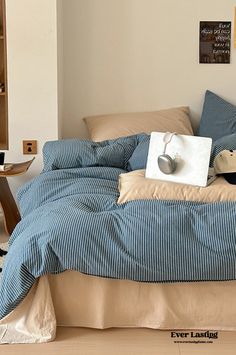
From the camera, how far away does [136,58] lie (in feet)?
12.3

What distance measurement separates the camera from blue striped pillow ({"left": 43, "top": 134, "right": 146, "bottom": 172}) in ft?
10.2

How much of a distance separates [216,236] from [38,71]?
1912 millimetres

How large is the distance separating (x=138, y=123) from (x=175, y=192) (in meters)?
1.43

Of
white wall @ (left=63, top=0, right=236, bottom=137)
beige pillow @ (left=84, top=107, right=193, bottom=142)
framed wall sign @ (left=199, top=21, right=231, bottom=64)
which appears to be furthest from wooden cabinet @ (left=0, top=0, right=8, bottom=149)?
framed wall sign @ (left=199, top=21, right=231, bottom=64)

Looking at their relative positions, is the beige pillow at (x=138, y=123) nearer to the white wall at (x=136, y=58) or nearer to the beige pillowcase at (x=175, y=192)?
the white wall at (x=136, y=58)

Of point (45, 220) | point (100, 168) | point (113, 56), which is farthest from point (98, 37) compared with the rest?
point (45, 220)

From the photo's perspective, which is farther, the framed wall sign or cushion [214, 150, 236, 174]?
the framed wall sign

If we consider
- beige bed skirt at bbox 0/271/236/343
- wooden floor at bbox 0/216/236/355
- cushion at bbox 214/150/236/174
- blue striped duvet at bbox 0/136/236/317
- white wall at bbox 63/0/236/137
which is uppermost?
white wall at bbox 63/0/236/137

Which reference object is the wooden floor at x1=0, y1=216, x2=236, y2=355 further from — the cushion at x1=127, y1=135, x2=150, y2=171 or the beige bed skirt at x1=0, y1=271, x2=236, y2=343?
the cushion at x1=127, y1=135, x2=150, y2=171

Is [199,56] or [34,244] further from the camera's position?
[199,56]

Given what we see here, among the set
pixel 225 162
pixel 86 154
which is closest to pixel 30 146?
pixel 86 154

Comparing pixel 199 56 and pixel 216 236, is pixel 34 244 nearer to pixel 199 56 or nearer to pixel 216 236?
pixel 216 236

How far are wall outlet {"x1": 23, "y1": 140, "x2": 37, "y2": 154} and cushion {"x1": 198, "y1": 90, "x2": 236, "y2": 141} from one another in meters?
1.08

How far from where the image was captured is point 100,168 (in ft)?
9.73
